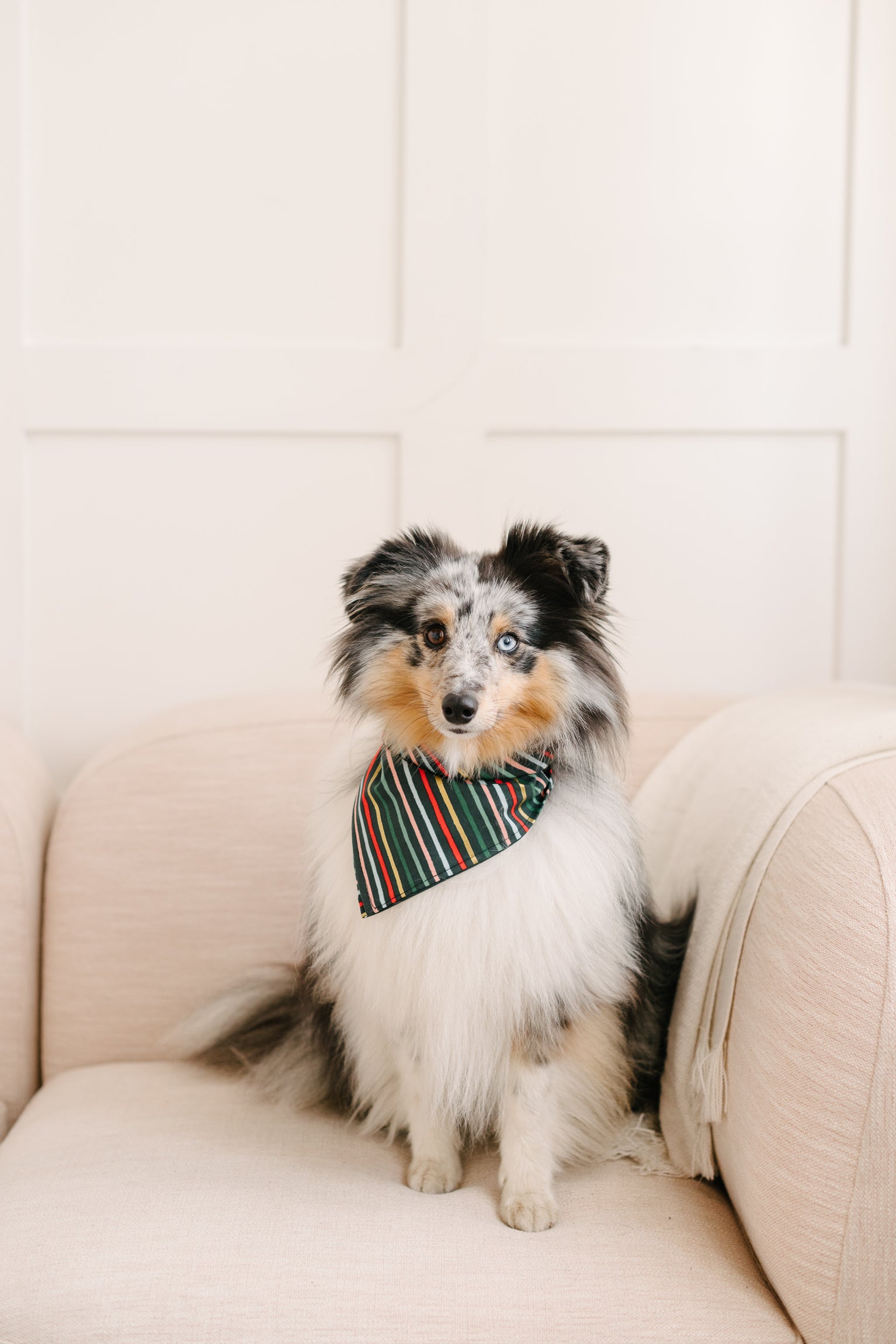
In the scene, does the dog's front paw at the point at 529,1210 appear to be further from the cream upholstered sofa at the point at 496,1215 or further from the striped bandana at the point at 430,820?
the striped bandana at the point at 430,820

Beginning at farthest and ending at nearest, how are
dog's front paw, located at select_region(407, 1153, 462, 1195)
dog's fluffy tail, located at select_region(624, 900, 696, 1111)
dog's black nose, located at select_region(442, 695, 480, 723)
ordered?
dog's fluffy tail, located at select_region(624, 900, 696, 1111), dog's front paw, located at select_region(407, 1153, 462, 1195), dog's black nose, located at select_region(442, 695, 480, 723)

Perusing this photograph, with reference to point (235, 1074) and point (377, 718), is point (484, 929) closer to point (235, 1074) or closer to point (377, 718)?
point (377, 718)

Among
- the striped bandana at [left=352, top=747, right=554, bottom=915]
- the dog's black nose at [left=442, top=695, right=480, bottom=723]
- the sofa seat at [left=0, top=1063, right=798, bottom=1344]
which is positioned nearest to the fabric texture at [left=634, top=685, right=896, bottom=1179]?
the sofa seat at [left=0, top=1063, right=798, bottom=1344]

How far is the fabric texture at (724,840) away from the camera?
55.4 inches

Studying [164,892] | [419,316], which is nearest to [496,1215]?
[164,892]

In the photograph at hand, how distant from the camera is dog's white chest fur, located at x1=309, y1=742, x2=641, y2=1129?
1409mm

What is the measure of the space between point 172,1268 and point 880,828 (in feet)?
3.32

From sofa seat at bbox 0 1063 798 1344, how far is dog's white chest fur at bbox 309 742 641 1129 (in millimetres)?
196

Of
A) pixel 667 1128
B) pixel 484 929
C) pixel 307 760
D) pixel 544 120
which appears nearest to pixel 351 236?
pixel 544 120

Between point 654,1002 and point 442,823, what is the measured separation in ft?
1.64

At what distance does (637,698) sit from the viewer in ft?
7.06

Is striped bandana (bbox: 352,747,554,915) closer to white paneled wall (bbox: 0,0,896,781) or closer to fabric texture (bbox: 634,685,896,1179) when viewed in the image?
fabric texture (bbox: 634,685,896,1179)

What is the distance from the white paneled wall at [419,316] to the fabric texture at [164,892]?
488mm

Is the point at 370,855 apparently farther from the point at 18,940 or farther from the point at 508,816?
the point at 18,940
